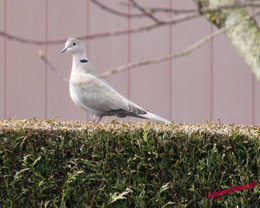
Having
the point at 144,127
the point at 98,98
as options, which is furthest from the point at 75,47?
the point at 144,127

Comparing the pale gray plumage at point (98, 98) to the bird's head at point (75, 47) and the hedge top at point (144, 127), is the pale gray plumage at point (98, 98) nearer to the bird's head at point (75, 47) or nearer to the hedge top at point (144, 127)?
the bird's head at point (75, 47)

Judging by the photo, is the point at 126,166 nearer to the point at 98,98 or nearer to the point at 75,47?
the point at 98,98

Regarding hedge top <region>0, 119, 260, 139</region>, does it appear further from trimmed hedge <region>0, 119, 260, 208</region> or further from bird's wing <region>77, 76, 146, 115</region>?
bird's wing <region>77, 76, 146, 115</region>

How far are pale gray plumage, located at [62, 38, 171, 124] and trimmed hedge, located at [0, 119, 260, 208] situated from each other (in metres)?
1.08

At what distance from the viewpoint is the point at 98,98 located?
4.68 meters

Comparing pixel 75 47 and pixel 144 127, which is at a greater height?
pixel 75 47

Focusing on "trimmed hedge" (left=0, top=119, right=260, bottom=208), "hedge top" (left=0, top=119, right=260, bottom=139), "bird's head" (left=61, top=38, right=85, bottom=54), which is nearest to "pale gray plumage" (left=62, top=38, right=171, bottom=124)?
"bird's head" (left=61, top=38, right=85, bottom=54)

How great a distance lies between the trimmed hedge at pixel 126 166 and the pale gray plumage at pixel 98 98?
1076mm

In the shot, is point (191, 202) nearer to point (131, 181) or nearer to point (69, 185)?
point (131, 181)

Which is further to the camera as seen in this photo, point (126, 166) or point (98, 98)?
point (98, 98)

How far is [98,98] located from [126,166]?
131 centimetres

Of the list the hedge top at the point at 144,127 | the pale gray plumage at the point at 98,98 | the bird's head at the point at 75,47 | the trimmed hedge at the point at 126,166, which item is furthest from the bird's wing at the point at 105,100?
the trimmed hedge at the point at 126,166

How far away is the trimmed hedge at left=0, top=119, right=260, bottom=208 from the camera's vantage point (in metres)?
3.42

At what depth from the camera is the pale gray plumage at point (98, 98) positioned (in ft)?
15.0
